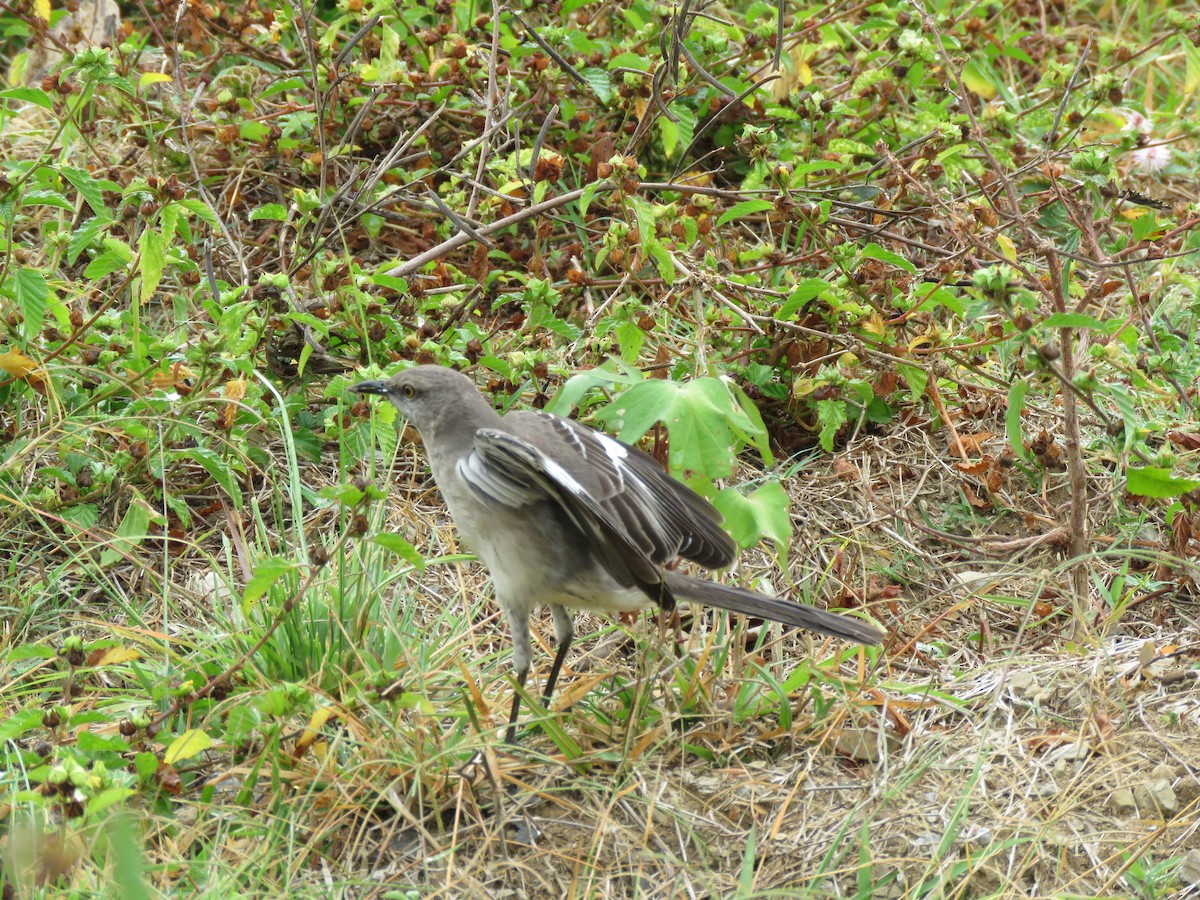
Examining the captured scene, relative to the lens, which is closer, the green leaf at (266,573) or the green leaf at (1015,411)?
the green leaf at (266,573)

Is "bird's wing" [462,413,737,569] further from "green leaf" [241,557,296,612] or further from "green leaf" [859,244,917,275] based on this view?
"green leaf" [859,244,917,275]

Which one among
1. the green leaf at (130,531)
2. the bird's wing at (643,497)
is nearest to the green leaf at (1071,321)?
the bird's wing at (643,497)

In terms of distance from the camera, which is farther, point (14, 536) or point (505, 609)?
point (14, 536)

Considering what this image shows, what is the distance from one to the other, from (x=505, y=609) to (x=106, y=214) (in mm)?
2040

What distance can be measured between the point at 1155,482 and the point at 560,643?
1.82m

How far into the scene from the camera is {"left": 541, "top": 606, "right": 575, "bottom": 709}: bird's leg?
3.85 meters

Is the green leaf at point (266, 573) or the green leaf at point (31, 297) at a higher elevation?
the green leaf at point (31, 297)

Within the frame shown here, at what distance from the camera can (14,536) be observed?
4.60m

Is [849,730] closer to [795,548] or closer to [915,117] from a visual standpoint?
[795,548]

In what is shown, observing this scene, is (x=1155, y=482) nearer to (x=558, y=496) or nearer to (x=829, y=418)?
(x=829, y=418)

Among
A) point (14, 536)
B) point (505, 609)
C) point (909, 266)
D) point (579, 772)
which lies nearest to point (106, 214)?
point (14, 536)

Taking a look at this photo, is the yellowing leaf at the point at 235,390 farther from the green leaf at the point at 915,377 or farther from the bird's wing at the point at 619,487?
the green leaf at the point at 915,377

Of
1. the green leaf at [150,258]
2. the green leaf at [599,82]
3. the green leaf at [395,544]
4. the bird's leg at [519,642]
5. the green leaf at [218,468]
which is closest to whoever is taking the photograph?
the green leaf at [395,544]

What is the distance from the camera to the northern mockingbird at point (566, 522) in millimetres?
3428
